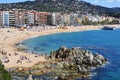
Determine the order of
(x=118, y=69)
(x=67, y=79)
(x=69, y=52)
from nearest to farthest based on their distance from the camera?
1. (x=67, y=79)
2. (x=118, y=69)
3. (x=69, y=52)

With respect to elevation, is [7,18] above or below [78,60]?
above

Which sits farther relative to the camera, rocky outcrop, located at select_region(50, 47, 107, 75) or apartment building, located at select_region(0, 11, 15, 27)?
apartment building, located at select_region(0, 11, 15, 27)

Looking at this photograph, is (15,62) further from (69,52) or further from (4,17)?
(4,17)

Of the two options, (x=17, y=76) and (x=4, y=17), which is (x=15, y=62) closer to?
(x=17, y=76)

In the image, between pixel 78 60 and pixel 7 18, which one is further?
pixel 7 18

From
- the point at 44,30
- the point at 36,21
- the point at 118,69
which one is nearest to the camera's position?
the point at 118,69

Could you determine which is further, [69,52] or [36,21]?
[36,21]

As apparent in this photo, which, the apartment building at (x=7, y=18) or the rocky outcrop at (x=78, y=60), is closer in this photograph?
the rocky outcrop at (x=78, y=60)

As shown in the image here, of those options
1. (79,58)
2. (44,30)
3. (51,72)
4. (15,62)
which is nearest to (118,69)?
(79,58)
